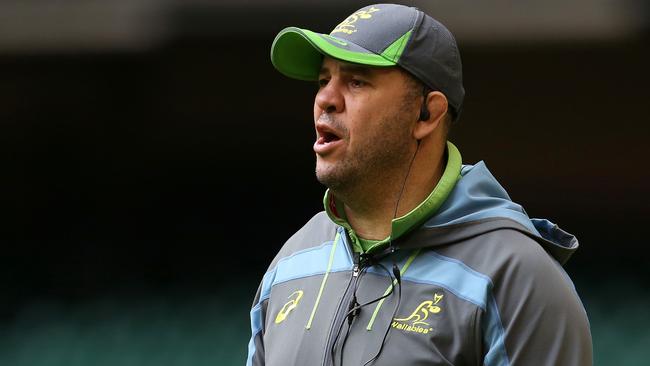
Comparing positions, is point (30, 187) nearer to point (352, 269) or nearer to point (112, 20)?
point (112, 20)

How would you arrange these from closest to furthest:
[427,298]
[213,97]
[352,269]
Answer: [427,298] < [352,269] < [213,97]

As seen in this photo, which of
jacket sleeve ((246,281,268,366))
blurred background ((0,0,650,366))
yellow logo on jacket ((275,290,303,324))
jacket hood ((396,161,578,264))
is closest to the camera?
jacket hood ((396,161,578,264))

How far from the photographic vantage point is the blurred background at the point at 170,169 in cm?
399

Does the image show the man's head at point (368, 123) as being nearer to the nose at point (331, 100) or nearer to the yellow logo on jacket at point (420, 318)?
the nose at point (331, 100)

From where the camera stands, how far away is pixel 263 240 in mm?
4340

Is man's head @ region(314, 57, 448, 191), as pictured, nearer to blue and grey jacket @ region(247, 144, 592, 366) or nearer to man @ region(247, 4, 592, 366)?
man @ region(247, 4, 592, 366)

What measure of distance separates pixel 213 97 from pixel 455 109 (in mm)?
2499

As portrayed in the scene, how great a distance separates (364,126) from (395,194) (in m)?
A: 0.13

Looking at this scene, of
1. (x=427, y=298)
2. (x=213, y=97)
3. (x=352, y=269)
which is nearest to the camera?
(x=427, y=298)

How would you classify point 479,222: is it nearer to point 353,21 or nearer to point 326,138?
point 326,138

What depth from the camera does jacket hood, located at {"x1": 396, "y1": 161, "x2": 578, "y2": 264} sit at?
1.78 meters

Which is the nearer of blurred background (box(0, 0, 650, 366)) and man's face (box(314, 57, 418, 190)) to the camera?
man's face (box(314, 57, 418, 190))

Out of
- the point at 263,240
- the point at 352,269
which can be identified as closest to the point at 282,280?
the point at 352,269

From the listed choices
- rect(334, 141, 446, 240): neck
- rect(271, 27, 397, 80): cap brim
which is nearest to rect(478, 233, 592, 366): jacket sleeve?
rect(334, 141, 446, 240): neck
